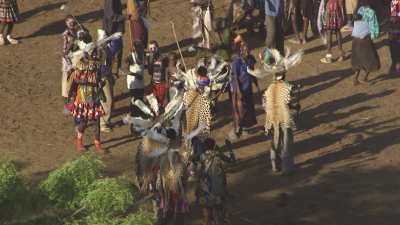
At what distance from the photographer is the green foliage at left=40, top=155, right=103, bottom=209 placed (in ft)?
23.4

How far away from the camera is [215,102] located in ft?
53.6

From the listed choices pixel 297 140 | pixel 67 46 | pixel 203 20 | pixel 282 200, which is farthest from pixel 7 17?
pixel 282 200

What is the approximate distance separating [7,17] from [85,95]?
18.6 feet

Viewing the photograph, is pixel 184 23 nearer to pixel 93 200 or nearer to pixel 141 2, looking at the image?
pixel 141 2

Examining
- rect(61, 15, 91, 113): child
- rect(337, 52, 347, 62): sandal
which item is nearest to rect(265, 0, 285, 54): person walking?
rect(337, 52, 347, 62): sandal

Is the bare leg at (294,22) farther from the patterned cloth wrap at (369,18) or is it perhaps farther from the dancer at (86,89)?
the dancer at (86,89)

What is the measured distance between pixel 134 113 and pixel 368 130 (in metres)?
3.69

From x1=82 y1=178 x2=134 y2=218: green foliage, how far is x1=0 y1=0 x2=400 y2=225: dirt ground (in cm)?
480

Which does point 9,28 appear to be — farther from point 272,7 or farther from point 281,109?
point 281,109

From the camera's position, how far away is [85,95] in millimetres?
14547

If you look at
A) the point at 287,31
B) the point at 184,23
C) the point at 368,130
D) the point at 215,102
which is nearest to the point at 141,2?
the point at 184,23

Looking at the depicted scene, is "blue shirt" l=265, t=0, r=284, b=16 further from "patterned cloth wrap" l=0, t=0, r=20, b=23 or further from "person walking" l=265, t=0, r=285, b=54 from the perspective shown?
"patterned cloth wrap" l=0, t=0, r=20, b=23

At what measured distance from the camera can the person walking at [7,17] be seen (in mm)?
19578

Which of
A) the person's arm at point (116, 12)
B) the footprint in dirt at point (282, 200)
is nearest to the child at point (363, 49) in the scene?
the person's arm at point (116, 12)
